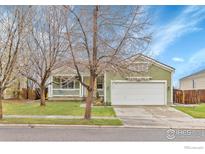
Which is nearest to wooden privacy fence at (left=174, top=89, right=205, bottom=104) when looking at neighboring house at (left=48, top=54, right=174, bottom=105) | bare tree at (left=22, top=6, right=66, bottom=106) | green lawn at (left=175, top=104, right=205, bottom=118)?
neighboring house at (left=48, top=54, right=174, bottom=105)

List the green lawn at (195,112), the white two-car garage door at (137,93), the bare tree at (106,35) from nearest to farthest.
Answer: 1. the bare tree at (106,35)
2. the green lawn at (195,112)
3. the white two-car garage door at (137,93)

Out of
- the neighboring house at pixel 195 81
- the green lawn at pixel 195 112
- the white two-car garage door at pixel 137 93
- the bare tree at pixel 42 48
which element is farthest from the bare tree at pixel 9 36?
the neighboring house at pixel 195 81

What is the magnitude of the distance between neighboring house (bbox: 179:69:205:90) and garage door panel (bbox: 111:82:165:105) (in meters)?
10.3

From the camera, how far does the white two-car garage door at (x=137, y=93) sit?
67.5ft

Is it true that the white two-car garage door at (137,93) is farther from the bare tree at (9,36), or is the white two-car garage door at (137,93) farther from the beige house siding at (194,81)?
the bare tree at (9,36)

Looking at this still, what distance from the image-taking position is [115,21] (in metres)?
11.1

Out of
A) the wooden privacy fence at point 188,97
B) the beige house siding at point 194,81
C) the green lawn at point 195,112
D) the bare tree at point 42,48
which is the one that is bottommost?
the green lawn at point 195,112

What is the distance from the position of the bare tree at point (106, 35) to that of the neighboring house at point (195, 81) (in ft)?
65.5

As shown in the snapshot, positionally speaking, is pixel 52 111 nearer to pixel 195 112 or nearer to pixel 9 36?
pixel 9 36

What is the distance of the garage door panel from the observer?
20.6 m

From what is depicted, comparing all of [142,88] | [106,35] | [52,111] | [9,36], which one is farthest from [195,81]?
[9,36]
